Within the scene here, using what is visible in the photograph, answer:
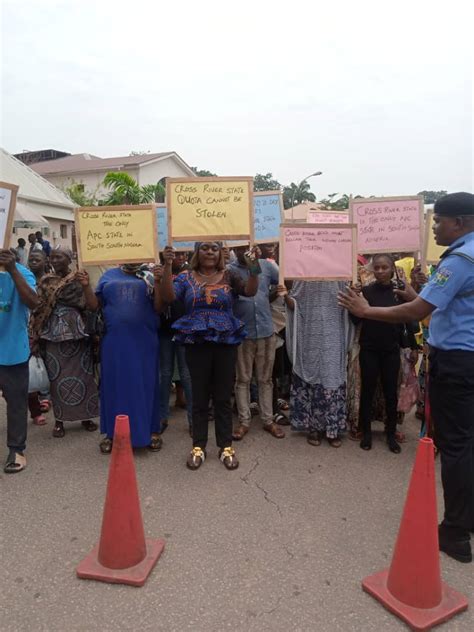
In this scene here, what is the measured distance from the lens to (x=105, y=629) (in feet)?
7.10

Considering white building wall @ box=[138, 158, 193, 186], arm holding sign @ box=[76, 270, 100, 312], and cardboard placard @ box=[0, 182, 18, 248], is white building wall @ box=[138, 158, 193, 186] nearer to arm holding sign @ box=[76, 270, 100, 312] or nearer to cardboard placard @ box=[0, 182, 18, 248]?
arm holding sign @ box=[76, 270, 100, 312]

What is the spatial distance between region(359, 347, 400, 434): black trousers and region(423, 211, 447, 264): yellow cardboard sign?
35.2 inches

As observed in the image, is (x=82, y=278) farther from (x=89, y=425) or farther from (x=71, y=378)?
(x=89, y=425)

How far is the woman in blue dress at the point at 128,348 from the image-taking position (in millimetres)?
3979

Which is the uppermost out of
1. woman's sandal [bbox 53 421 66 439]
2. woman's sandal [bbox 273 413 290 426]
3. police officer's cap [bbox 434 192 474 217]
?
police officer's cap [bbox 434 192 474 217]

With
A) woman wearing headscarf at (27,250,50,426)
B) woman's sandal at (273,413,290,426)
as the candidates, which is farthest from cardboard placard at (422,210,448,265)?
woman wearing headscarf at (27,250,50,426)

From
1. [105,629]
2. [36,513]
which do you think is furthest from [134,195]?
[105,629]

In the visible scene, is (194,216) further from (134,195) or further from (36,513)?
(134,195)

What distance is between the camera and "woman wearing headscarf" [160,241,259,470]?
3701 millimetres

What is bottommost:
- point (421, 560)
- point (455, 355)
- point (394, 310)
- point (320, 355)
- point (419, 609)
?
point (419, 609)

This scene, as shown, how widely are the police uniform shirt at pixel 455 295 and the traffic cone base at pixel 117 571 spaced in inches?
82.4

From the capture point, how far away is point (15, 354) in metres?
3.72

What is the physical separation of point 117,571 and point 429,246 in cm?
358

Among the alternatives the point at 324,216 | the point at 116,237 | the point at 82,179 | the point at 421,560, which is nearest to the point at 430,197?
the point at 82,179
